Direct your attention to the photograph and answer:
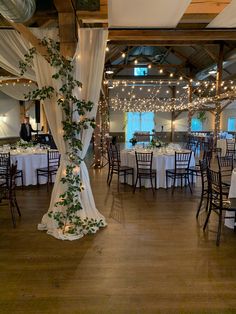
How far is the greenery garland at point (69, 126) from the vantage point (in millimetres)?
3273

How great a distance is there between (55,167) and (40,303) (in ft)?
14.3

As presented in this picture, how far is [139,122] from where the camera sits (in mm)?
18875

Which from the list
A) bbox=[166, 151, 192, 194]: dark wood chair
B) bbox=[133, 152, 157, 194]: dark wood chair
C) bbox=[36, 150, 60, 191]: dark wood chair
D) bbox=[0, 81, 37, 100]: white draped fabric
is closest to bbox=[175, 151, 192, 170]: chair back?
bbox=[166, 151, 192, 194]: dark wood chair

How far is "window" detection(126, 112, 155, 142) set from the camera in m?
18.7

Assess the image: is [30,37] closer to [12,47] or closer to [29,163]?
[12,47]

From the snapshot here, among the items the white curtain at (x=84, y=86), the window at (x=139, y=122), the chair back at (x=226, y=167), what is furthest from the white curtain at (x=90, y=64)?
the window at (x=139, y=122)

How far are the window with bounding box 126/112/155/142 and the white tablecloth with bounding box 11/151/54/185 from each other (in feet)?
41.9

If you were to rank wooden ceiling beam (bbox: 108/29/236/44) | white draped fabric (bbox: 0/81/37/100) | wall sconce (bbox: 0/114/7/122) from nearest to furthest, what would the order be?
wooden ceiling beam (bbox: 108/29/236/44) → white draped fabric (bbox: 0/81/37/100) → wall sconce (bbox: 0/114/7/122)

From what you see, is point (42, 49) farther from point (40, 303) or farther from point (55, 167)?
point (55, 167)

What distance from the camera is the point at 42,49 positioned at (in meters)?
3.30

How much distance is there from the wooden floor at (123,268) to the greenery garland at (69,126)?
11.5 inches

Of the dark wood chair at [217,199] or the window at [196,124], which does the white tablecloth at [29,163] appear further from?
the window at [196,124]

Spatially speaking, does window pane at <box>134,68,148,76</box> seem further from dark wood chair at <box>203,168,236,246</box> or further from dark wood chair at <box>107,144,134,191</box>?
dark wood chair at <box>203,168,236,246</box>

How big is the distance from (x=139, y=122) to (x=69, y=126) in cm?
1584
